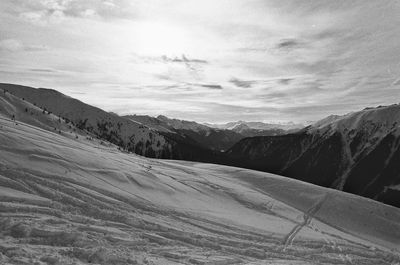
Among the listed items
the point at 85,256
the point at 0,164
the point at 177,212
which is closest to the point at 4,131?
the point at 0,164

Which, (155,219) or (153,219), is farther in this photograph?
(155,219)

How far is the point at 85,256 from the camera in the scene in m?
12.4

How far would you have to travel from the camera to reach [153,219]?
19.0 m

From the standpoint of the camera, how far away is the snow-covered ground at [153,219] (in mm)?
13383

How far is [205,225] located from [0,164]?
35.5 feet

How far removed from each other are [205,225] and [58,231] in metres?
9.24

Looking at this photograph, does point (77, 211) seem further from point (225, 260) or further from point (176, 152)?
point (176, 152)

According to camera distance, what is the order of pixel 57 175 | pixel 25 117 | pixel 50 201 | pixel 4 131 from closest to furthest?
pixel 50 201 → pixel 57 175 → pixel 4 131 → pixel 25 117

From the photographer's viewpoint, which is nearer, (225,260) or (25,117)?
(225,260)

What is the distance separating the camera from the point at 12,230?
13.0 m

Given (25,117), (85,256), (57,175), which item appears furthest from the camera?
(25,117)

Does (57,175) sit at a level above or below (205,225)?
above

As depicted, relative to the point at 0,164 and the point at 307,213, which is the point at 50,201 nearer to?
the point at 0,164

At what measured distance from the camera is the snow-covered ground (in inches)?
527
